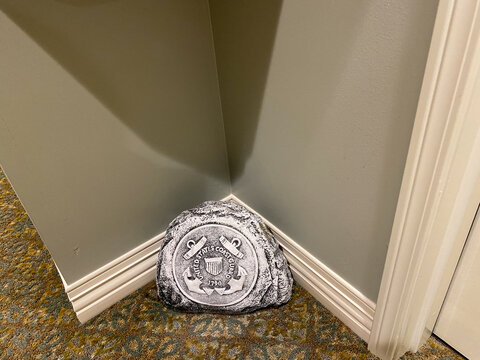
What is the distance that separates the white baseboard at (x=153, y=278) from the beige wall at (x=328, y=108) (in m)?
0.04

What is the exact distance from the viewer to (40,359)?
1.04 metres

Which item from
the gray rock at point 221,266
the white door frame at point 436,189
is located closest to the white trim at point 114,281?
the gray rock at point 221,266

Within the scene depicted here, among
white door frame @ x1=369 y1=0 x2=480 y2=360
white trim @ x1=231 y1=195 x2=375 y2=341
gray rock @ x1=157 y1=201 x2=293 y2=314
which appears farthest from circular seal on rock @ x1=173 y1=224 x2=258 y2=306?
white door frame @ x1=369 y1=0 x2=480 y2=360

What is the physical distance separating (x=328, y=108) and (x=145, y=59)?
50 centimetres

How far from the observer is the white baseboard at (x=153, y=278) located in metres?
1.01

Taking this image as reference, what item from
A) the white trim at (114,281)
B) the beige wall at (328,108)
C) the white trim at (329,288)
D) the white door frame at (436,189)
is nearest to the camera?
the white door frame at (436,189)

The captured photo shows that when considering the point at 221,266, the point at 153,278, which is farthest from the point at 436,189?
the point at 153,278

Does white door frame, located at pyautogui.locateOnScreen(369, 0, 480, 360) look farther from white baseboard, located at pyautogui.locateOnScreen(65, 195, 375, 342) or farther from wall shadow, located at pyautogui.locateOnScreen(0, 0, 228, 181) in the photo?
wall shadow, located at pyautogui.locateOnScreen(0, 0, 228, 181)

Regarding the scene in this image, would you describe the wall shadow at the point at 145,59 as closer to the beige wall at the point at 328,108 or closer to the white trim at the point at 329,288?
the beige wall at the point at 328,108

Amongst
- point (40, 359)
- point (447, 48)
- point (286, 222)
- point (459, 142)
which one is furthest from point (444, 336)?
point (40, 359)

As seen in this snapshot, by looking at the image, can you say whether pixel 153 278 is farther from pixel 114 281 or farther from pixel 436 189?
pixel 436 189

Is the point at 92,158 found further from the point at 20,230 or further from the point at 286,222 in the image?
the point at 20,230

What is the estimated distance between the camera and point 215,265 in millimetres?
1081

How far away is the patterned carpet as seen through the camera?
1.01 m
